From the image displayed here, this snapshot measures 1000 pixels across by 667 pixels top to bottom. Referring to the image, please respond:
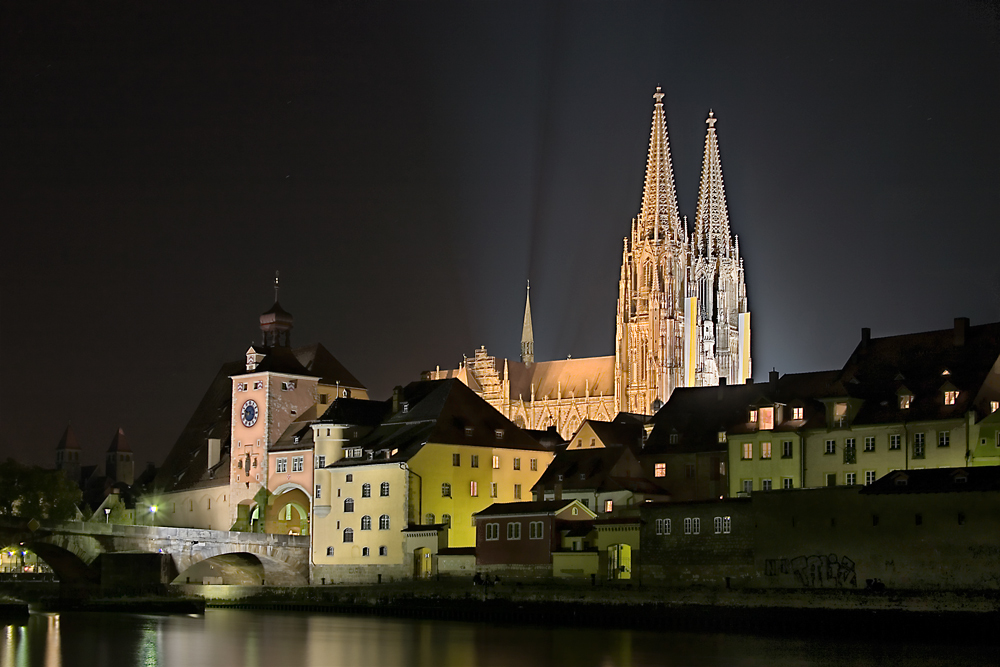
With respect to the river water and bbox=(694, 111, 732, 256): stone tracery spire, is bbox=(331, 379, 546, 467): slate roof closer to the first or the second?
the river water

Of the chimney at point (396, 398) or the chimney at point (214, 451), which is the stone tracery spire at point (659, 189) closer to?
the chimney at point (214, 451)

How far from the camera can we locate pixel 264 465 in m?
98.8

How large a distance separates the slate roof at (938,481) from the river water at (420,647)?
6.77 metres

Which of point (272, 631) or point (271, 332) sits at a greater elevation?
point (271, 332)

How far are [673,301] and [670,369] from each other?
23.2 ft

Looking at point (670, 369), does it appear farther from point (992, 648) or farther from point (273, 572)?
point (992, 648)

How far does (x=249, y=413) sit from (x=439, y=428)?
871 inches

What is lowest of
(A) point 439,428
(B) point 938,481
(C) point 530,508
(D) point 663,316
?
(C) point 530,508

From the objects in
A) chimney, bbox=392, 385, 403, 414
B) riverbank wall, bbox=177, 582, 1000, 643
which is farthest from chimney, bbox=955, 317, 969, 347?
chimney, bbox=392, 385, 403, 414

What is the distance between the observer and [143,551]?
82.3m

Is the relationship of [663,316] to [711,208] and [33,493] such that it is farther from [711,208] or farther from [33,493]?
[33,493]

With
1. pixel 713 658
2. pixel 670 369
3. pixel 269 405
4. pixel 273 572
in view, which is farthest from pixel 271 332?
pixel 713 658

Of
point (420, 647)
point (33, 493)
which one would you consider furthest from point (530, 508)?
point (33, 493)

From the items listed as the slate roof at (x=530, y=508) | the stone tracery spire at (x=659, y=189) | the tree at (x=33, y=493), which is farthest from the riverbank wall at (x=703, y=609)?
the stone tracery spire at (x=659, y=189)
